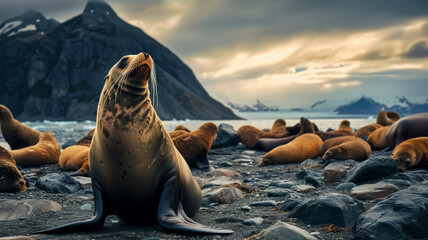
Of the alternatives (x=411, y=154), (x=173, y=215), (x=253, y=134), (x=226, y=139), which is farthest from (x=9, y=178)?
(x=253, y=134)

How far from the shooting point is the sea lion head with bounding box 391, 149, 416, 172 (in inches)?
237

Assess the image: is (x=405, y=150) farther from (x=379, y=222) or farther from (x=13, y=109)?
(x=13, y=109)

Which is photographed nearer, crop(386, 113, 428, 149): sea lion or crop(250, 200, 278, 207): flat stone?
crop(250, 200, 278, 207): flat stone

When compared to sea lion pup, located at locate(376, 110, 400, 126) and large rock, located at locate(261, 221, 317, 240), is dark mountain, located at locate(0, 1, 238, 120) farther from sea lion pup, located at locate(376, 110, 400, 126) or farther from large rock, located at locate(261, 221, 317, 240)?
large rock, located at locate(261, 221, 317, 240)

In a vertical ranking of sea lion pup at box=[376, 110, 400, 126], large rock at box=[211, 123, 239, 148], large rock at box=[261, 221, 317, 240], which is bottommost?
large rock at box=[211, 123, 239, 148]

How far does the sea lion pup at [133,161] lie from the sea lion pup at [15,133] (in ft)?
31.4

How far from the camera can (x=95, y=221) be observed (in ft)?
11.2

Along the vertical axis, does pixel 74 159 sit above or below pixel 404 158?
below

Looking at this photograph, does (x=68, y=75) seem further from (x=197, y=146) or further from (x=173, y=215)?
(x=173, y=215)

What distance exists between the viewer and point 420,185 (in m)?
3.61

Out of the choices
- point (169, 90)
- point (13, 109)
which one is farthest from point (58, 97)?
point (169, 90)

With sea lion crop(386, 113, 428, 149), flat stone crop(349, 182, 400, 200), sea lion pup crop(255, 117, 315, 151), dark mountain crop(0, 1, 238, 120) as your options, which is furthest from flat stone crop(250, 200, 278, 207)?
dark mountain crop(0, 1, 238, 120)

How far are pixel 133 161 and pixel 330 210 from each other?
1.99 m

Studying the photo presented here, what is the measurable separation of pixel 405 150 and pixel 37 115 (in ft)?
403
